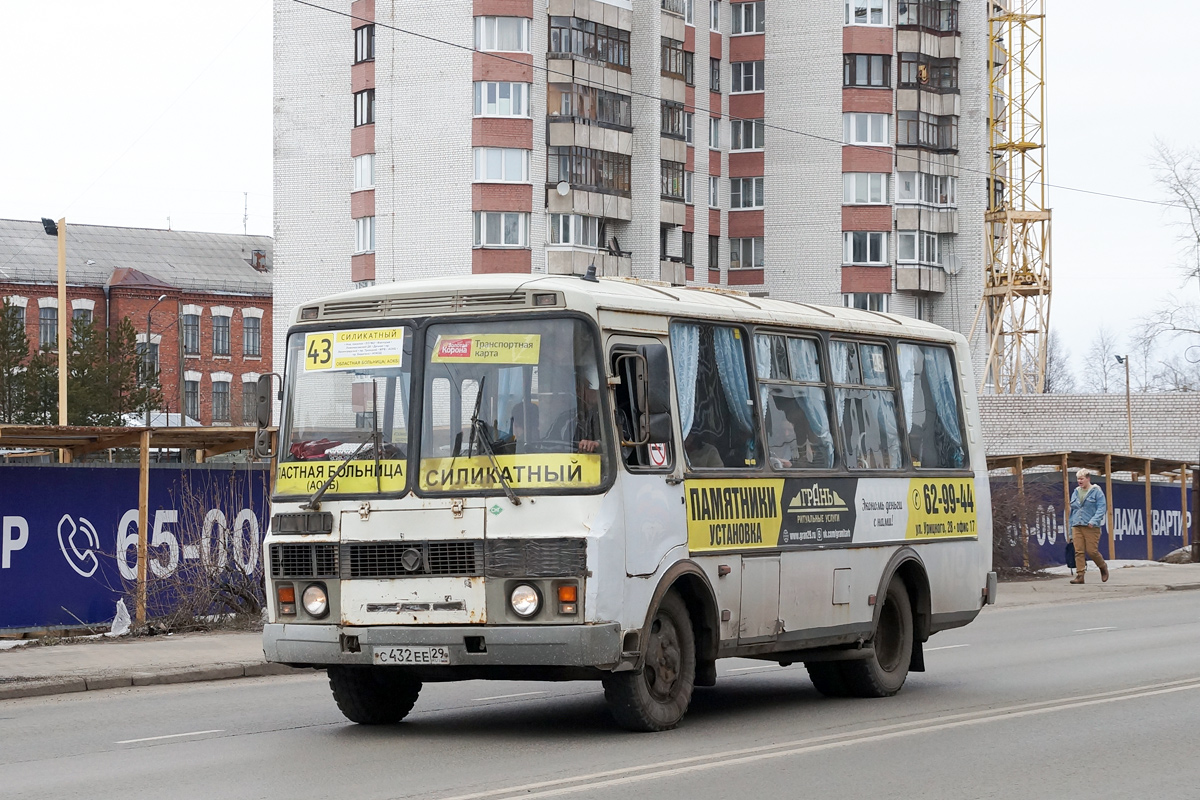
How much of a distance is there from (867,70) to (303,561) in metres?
60.3

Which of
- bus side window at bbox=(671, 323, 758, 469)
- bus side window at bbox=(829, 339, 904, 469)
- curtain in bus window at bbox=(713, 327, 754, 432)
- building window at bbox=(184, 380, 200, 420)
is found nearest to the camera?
bus side window at bbox=(671, 323, 758, 469)

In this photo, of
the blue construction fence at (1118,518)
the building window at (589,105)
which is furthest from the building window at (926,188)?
the blue construction fence at (1118,518)

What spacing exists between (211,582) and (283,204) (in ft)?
148

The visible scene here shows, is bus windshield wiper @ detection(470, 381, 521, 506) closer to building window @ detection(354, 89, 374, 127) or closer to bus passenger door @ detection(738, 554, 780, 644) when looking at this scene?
bus passenger door @ detection(738, 554, 780, 644)

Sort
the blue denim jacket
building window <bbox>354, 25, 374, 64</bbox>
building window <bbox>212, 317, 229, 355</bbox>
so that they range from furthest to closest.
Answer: building window <bbox>212, 317, 229, 355</bbox>
building window <bbox>354, 25, 374, 64</bbox>
the blue denim jacket

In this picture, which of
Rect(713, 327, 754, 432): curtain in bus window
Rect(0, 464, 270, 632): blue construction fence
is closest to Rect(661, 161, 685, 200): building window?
Rect(0, 464, 270, 632): blue construction fence

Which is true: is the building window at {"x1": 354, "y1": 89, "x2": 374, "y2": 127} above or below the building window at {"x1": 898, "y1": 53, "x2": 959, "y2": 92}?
below

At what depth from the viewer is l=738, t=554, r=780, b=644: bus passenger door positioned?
11.7 meters

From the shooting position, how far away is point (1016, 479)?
1260 inches

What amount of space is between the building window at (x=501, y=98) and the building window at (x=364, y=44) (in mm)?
4294

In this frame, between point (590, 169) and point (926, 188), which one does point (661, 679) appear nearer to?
point (590, 169)

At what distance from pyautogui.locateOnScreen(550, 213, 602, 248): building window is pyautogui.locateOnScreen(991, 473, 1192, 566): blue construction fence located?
873 inches

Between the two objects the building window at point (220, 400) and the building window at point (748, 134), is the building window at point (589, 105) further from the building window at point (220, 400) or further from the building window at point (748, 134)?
the building window at point (220, 400)

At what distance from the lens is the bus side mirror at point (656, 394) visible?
10.8 m
